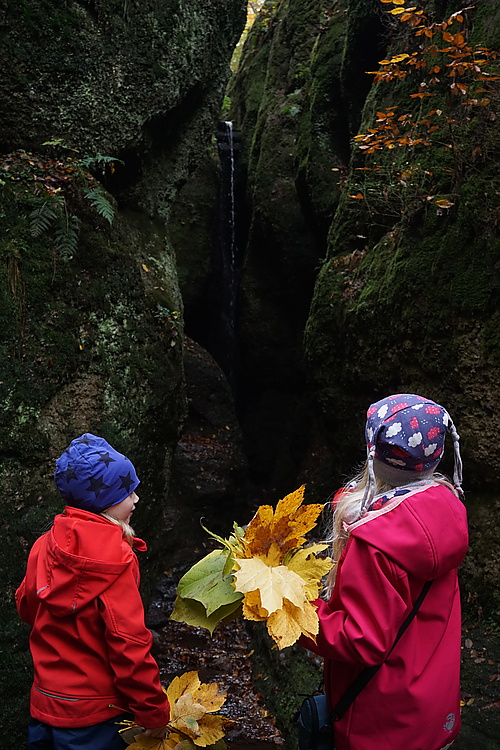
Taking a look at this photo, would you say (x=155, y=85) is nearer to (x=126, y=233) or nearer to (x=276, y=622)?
(x=126, y=233)

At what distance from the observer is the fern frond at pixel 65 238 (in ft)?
15.7

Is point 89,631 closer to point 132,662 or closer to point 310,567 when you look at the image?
point 132,662

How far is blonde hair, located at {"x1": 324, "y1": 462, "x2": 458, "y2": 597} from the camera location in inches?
87.3

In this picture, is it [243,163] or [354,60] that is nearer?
[354,60]

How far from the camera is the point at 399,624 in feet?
6.36

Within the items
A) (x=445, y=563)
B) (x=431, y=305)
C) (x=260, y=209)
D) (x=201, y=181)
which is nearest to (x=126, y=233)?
(x=431, y=305)

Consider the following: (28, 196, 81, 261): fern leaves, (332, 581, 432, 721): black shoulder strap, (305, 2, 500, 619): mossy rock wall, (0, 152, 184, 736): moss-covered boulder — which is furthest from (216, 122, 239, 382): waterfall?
(332, 581, 432, 721): black shoulder strap

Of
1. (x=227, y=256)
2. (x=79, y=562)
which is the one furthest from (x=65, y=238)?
(x=227, y=256)

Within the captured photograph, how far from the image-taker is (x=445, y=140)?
18.4ft

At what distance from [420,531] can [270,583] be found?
548 millimetres

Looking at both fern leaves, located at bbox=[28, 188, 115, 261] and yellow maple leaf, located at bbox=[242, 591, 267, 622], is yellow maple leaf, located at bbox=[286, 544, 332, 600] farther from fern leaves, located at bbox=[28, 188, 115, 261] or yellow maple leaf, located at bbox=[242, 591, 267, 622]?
fern leaves, located at bbox=[28, 188, 115, 261]

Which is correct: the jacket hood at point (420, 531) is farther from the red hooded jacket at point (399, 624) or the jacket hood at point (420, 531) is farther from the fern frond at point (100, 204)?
the fern frond at point (100, 204)

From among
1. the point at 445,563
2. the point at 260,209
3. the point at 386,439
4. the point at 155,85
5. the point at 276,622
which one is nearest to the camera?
the point at 276,622

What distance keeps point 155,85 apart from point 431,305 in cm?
Result: 386
